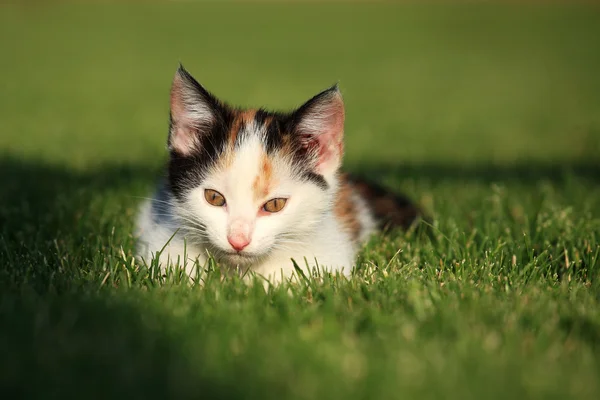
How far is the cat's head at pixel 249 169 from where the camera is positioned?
8.33 feet

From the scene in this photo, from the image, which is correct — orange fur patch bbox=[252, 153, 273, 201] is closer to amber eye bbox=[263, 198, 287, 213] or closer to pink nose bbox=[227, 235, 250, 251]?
amber eye bbox=[263, 198, 287, 213]

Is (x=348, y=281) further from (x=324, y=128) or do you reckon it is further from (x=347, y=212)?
(x=347, y=212)

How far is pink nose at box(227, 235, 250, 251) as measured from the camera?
2.46 meters

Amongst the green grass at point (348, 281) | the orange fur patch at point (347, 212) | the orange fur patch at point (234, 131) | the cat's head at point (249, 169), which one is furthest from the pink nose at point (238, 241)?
the orange fur patch at point (347, 212)

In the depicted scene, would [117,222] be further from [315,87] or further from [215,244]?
[315,87]

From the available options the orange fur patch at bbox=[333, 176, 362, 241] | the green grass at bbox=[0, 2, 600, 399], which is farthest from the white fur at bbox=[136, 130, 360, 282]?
the orange fur patch at bbox=[333, 176, 362, 241]

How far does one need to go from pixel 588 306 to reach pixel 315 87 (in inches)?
389

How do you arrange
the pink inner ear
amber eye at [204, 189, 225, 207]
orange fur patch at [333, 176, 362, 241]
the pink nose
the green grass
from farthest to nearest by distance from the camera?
orange fur patch at [333, 176, 362, 241], the pink inner ear, amber eye at [204, 189, 225, 207], the pink nose, the green grass

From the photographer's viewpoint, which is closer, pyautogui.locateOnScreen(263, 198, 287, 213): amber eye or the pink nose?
the pink nose

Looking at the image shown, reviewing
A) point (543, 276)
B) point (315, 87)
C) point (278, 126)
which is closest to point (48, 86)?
point (315, 87)

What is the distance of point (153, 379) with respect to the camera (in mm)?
1647

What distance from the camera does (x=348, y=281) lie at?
246cm

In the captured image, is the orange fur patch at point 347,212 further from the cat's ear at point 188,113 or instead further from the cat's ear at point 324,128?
the cat's ear at point 188,113

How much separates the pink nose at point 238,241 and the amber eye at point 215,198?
0.64 ft
